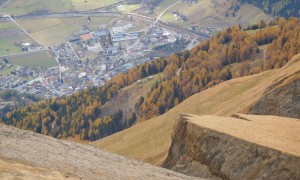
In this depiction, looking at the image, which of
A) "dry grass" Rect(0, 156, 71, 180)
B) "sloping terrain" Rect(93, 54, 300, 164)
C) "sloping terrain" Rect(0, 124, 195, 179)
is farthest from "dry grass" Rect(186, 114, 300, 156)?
"dry grass" Rect(0, 156, 71, 180)

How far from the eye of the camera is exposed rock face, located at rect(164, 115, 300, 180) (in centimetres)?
4616

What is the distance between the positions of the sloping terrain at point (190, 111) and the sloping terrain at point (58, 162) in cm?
3009

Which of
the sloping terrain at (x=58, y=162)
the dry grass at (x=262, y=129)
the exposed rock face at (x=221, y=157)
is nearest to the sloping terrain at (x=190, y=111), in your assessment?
Result: the dry grass at (x=262, y=129)

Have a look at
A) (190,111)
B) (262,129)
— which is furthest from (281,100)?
(190,111)

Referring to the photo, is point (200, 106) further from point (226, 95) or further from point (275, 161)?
point (275, 161)

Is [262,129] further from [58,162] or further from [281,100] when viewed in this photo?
[58,162]

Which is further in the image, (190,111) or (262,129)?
(190,111)

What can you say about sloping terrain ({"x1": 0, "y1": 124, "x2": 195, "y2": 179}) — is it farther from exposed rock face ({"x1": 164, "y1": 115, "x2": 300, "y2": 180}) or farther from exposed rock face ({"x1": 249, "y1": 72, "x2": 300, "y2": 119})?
exposed rock face ({"x1": 249, "y1": 72, "x2": 300, "y2": 119})

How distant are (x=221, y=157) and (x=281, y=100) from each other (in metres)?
22.5

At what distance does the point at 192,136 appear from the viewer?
5831cm

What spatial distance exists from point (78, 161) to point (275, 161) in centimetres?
2124

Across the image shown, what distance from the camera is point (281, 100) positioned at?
233 feet

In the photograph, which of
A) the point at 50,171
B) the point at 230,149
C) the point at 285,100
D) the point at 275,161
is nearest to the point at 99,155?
the point at 50,171

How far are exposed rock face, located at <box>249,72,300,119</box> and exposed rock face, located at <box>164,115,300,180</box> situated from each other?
11.0 metres
